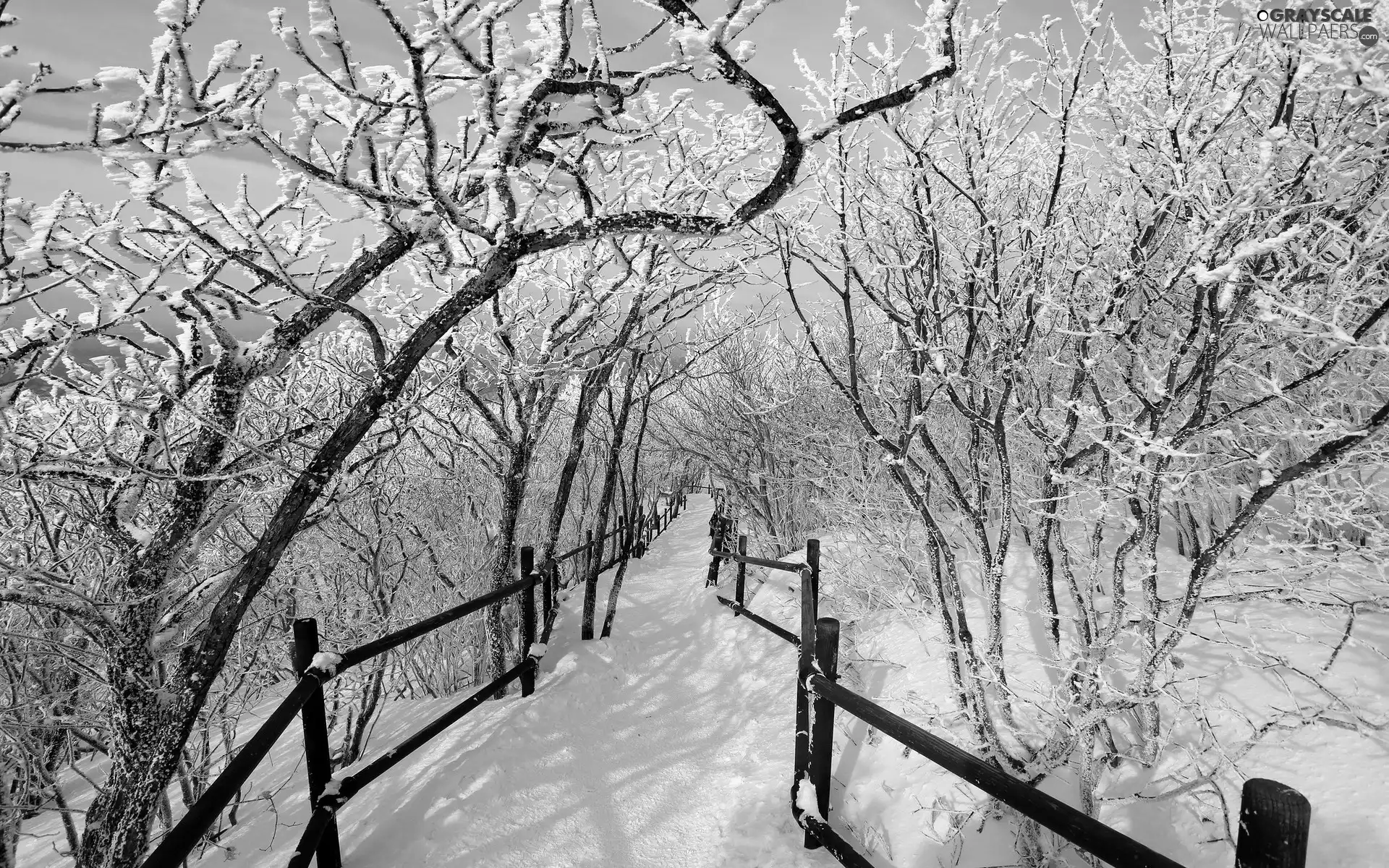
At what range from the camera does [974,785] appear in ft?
6.45

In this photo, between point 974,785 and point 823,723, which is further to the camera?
point 823,723

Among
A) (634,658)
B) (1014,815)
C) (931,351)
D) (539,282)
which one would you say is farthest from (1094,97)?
(634,658)

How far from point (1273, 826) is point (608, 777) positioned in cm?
340

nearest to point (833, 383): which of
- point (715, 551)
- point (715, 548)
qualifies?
point (715, 551)

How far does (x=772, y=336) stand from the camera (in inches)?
510

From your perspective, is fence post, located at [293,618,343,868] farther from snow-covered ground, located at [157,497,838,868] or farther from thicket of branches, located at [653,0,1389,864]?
thicket of branches, located at [653,0,1389,864]

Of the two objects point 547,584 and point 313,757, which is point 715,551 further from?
point 313,757

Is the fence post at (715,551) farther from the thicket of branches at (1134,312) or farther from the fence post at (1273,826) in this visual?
the fence post at (1273,826)

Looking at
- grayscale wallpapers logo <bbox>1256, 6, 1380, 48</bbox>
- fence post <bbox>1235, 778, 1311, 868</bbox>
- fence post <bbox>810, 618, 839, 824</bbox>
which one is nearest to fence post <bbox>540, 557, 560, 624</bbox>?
fence post <bbox>810, 618, 839, 824</bbox>

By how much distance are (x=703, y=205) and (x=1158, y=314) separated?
352cm

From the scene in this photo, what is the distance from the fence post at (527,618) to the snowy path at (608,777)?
0.12 metres

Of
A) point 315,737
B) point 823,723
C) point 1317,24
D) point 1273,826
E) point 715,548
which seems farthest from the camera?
point 715,548

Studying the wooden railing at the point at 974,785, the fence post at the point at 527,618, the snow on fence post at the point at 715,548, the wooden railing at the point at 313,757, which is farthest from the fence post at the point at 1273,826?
the snow on fence post at the point at 715,548

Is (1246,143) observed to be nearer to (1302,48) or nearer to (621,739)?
(1302,48)
